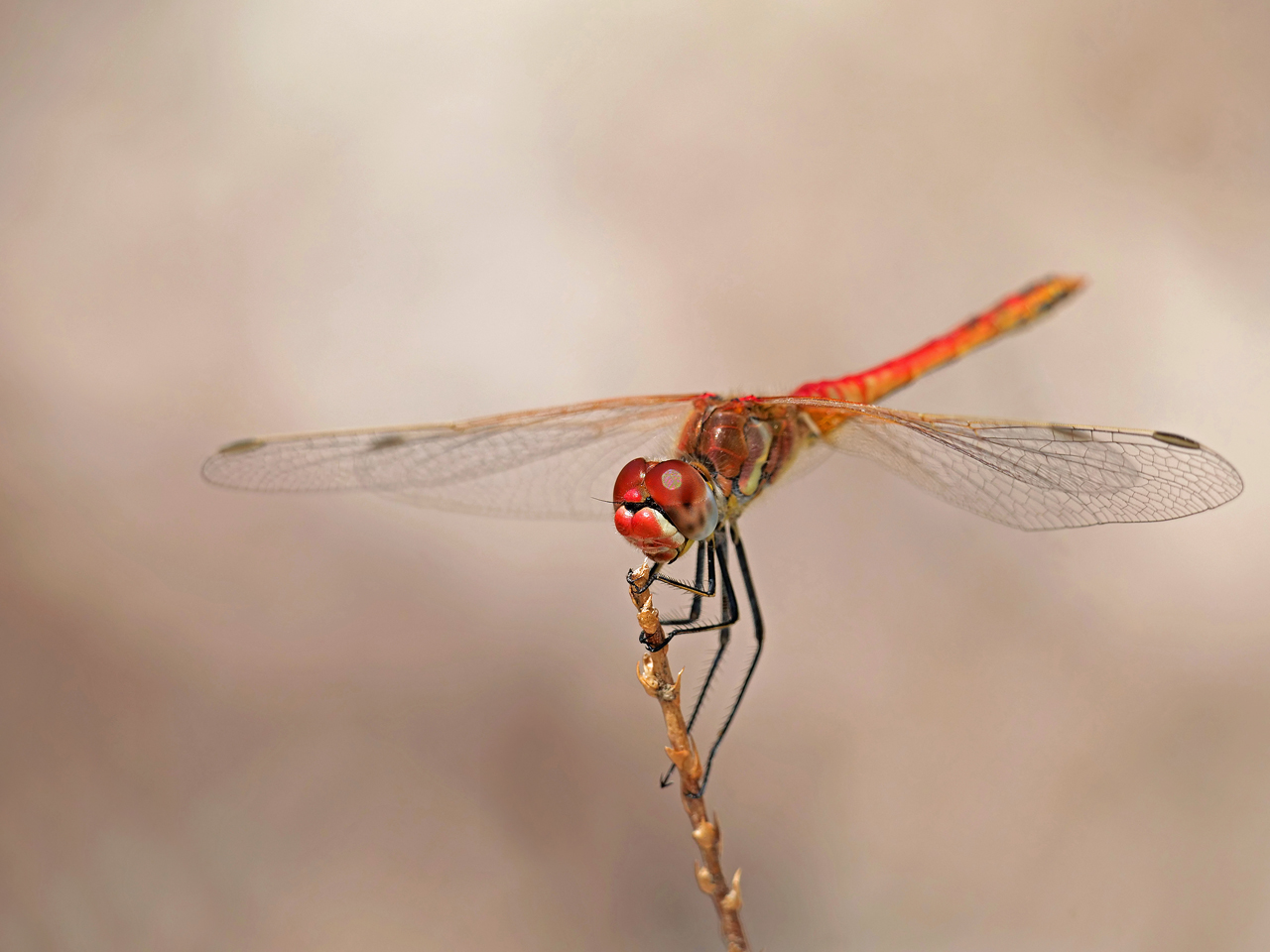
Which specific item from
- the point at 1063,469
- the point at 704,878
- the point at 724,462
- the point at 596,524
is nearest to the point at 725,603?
the point at 724,462

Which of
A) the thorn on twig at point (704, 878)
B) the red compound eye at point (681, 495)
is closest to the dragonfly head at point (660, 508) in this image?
the red compound eye at point (681, 495)

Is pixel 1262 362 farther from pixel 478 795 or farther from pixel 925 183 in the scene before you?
pixel 478 795

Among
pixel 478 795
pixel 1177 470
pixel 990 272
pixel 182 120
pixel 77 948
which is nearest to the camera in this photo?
pixel 1177 470

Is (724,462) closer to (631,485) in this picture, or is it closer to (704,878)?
(631,485)

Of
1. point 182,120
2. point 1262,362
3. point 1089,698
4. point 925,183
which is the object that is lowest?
point 1089,698

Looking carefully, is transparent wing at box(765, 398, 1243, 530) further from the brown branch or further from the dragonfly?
the brown branch

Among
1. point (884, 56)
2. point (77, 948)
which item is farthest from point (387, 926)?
point (884, 56)
